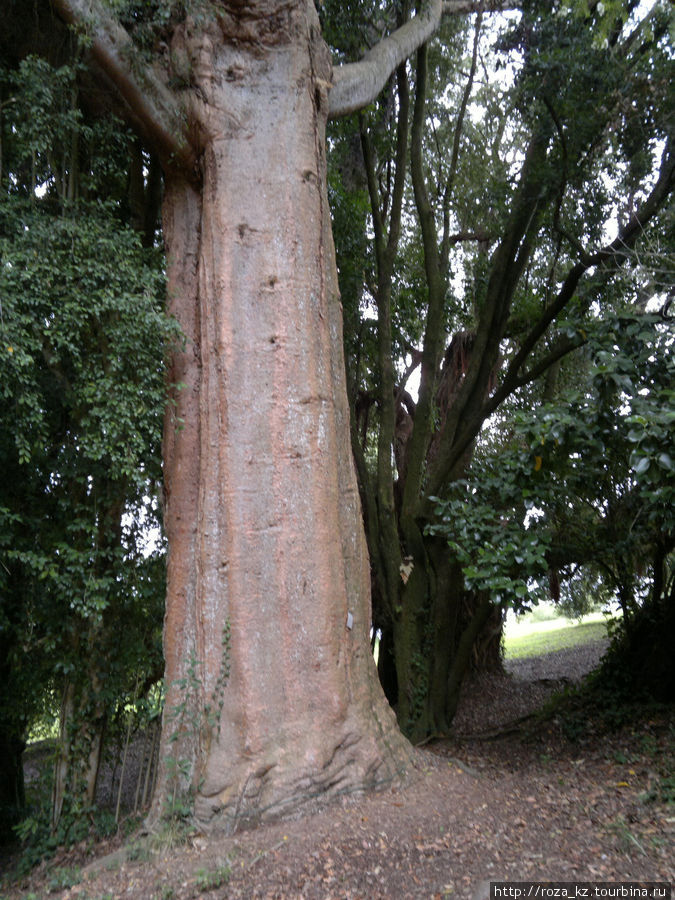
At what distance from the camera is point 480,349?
879cm

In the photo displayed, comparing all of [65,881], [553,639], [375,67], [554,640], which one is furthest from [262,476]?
[553,639]

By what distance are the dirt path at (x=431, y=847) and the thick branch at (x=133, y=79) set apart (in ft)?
16.7

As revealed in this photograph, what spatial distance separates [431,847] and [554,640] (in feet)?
54.2

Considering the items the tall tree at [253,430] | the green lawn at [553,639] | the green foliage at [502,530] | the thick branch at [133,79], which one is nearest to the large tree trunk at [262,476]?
the tall tree at [253,430]

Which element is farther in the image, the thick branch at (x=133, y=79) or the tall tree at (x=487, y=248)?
the tall tree at (x=487, y=248)

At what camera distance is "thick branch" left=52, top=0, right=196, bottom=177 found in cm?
559

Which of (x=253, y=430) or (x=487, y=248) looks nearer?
(x=253, y=430)

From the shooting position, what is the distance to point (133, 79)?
5723 millimetres

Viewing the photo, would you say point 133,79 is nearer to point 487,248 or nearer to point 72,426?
point 72,426

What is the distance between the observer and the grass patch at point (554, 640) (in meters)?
17.5

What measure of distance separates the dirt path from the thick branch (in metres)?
5.08

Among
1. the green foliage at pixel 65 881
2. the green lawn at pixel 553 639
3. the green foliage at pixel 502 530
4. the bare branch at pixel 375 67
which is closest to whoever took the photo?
the green foliage at pixel 65 881

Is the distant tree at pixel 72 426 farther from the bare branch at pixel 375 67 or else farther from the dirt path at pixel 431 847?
the bare branch at pixel 375 67

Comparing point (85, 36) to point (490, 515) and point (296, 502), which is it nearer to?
point (296, 502)
